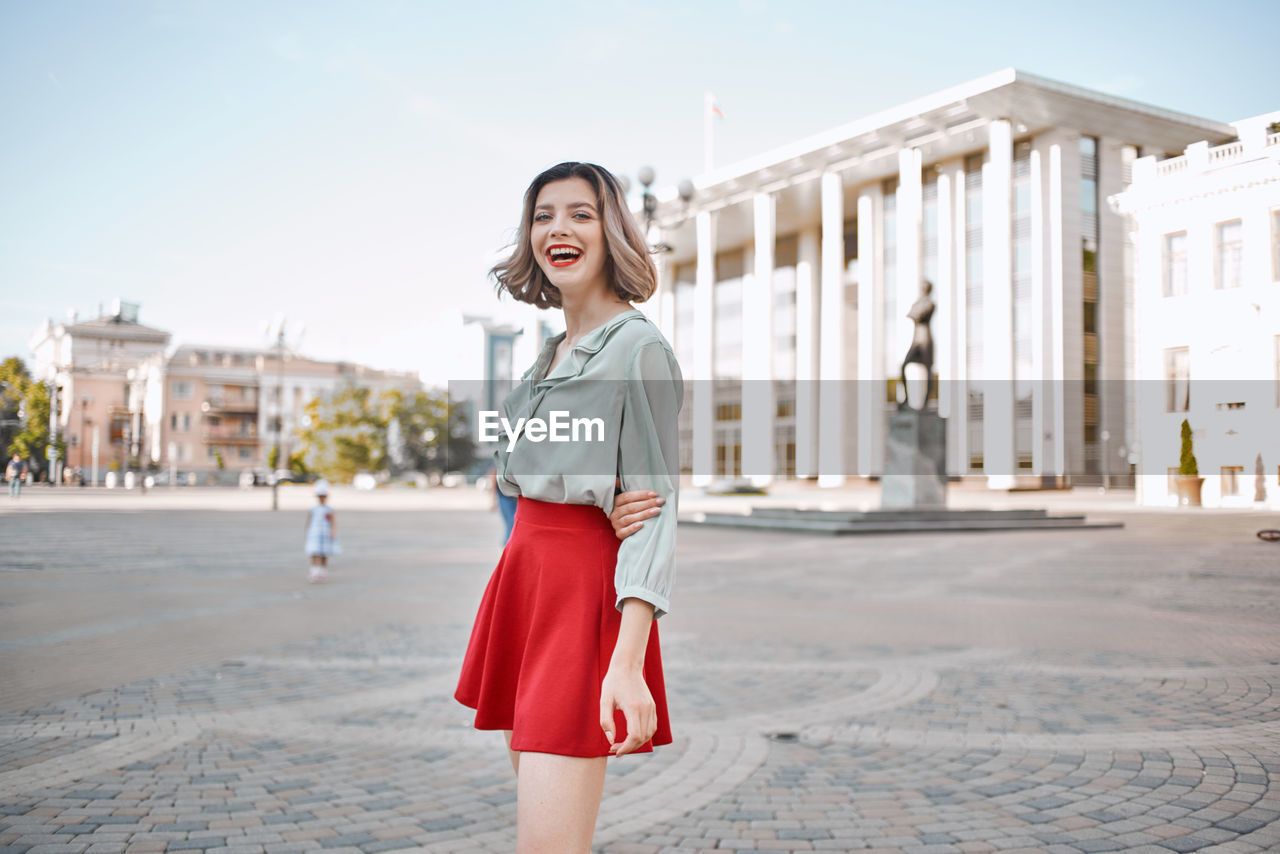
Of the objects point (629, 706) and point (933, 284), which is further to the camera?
point (933, 284)

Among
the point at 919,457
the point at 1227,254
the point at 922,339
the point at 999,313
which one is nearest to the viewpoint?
the point at 1227,254

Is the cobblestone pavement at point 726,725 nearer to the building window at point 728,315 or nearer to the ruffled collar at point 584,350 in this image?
the ruffled collar at point 584,350

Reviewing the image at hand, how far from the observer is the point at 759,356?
57.5 meters

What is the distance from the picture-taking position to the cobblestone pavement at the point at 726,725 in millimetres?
3867

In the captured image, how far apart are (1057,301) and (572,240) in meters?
7.29

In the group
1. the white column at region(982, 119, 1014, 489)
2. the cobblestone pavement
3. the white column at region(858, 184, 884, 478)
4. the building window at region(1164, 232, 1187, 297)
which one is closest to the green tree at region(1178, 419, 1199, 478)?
the cobblestone pavement

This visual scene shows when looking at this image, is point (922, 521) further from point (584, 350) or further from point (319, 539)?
point (584, 350)

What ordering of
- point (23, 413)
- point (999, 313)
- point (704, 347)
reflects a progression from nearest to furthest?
point (23, 413), point (999, 313), point (704, 347)

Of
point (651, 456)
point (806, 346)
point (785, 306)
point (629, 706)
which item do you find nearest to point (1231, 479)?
point (651, 456)

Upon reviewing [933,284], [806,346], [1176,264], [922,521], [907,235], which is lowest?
[922,521]

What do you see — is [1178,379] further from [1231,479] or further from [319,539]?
[319,539]

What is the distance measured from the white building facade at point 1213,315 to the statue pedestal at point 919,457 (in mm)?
18955

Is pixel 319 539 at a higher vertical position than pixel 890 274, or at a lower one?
lower

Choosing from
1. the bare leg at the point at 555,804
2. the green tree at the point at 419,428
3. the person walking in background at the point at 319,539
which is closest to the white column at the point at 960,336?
the person walking in background at the point at 319,539
